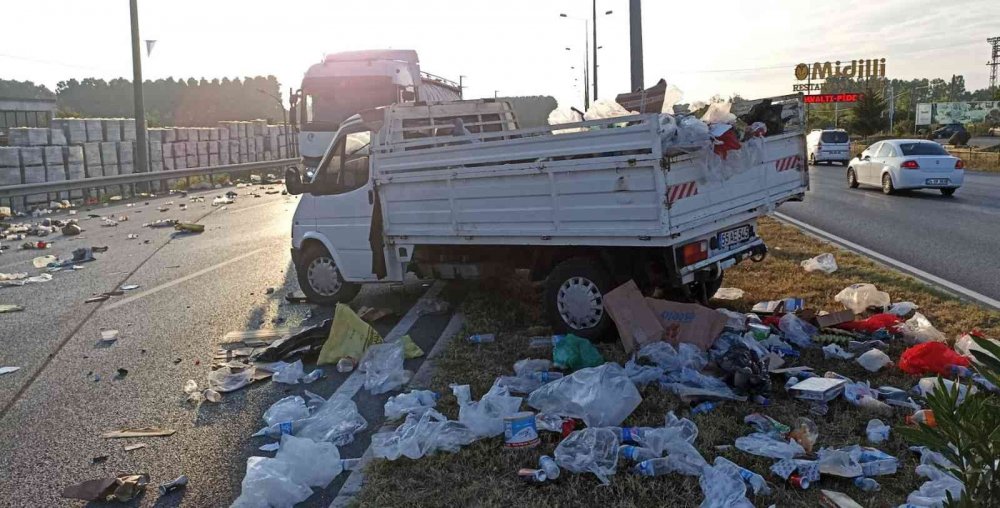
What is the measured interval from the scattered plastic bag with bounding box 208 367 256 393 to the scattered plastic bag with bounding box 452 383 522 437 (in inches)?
74.6

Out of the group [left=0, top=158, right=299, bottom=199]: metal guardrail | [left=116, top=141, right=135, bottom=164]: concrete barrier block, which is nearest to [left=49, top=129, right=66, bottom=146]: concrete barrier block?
[left=116, top=141, right=135, bottom=164]: concrete barrier block

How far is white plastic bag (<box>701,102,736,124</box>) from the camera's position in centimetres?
685

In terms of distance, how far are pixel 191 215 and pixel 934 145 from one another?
18528 mm

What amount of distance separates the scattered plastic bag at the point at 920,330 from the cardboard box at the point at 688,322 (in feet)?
4.63

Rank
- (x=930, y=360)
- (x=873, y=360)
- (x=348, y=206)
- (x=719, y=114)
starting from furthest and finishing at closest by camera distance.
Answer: (x=348, y=206) → (x=719, y=114) → (x=873, y=360) → (x=930, y=360)

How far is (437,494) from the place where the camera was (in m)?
3.93

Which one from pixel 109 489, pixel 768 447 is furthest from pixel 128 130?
pixel 768 447

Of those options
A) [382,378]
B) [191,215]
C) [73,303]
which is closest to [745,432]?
[382,378]

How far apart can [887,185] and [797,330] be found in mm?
17187

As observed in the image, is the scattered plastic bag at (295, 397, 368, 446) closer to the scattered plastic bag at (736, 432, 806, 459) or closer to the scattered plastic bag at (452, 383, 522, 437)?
the scattered plastic bag at (452, 383, 522, 437)

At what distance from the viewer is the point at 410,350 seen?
664 cm

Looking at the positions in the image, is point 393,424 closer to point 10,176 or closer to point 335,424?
point 335,424

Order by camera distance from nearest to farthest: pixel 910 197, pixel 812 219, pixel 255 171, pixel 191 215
Answer: pixel 812 219 < pixel 191 215 < pixel 910 197 < pixel 255 171

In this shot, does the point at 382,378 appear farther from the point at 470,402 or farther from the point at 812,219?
the point at 812,219
